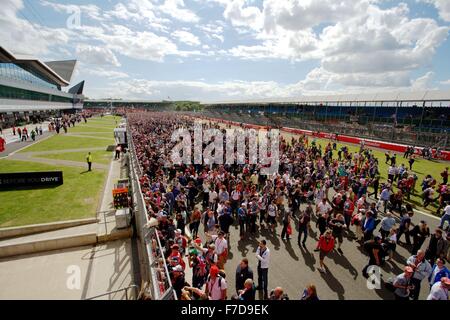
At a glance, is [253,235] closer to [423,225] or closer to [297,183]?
[297,183]

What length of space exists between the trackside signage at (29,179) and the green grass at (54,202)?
0.61 m

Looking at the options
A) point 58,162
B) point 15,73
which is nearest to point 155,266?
point 58,162

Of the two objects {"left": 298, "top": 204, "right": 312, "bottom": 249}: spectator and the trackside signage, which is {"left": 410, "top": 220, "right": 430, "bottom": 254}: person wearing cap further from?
the trackside signage

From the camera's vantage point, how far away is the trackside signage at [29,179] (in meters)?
15.3

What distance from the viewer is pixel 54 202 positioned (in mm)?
13602

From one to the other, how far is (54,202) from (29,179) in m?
3.78

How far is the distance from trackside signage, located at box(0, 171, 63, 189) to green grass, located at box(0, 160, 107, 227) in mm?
606

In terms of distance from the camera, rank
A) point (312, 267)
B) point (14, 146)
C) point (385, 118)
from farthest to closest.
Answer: point (385, 118)
point (14, 146)
point (312, 267)

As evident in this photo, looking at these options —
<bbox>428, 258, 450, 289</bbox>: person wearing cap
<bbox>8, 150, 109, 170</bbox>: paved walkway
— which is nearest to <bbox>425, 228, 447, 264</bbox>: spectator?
<bbox>428, 258, 450, 289</bbox>: person wearing cap

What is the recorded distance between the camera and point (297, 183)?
513 inches

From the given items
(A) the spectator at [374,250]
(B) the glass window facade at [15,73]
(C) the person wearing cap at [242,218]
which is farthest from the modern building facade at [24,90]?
(A) the spectator at [374,250]

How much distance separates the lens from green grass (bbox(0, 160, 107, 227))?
11766mm

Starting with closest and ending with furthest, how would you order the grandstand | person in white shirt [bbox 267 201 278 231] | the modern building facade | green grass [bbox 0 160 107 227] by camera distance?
1. person in white shirt [bbox 267 201 278 231]
2. green grass [bbox 0 160 107 227]
3. the grandstand
4. the modern building facade

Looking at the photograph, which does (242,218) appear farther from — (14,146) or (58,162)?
(14,146)
